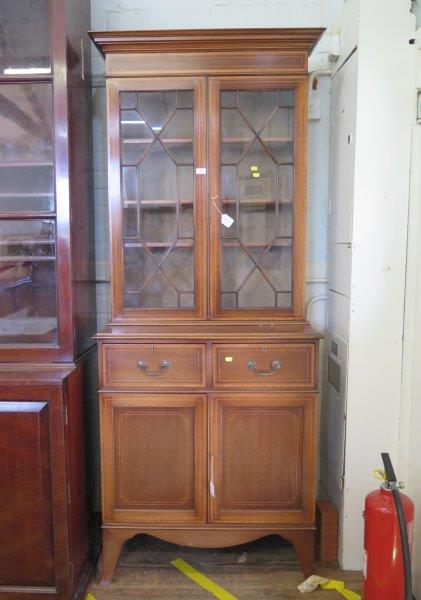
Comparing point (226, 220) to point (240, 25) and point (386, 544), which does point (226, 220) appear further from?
point (386, 544)

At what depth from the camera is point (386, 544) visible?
1.49 m

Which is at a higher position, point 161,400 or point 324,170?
point 324,170

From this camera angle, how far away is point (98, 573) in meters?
1.88

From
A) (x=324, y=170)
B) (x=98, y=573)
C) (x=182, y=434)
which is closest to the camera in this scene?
(x=182, y=434)

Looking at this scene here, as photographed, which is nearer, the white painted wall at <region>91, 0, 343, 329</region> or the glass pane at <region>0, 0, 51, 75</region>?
the glass pane at <region>0, 0, 51, 75</region>

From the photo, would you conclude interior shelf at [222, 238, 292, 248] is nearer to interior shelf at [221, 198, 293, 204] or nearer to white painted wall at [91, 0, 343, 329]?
interior shelf at [221, 198, 293, 204]

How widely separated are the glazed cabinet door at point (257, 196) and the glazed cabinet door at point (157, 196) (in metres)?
0.07

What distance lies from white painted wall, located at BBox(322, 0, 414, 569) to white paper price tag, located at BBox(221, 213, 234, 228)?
0.49m

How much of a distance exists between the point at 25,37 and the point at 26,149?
425 millimetres

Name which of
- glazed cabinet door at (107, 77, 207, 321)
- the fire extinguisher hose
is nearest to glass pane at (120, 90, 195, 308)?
glazed cabinet door at (107, 77, 207, 321)

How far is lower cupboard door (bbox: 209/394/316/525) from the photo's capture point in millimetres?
1743

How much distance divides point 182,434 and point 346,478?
72cm

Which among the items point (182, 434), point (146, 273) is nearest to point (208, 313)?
point (146, 273)

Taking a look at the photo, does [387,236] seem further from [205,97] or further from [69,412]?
[69,412]
